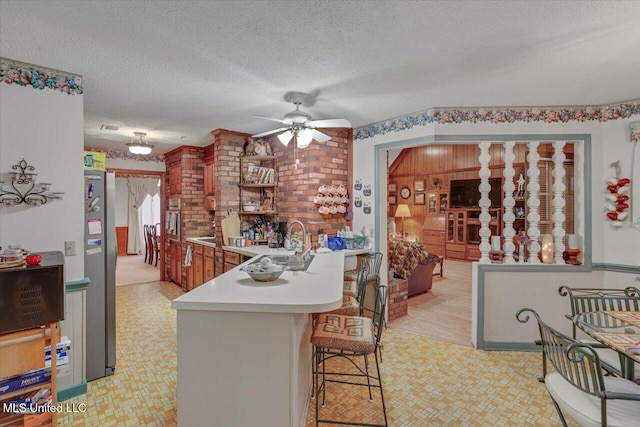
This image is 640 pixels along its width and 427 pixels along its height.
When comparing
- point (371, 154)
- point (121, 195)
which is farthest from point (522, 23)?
point (121, 195)

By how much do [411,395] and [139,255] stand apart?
915 centimetres

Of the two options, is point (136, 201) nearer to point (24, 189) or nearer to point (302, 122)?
point (24, 189)

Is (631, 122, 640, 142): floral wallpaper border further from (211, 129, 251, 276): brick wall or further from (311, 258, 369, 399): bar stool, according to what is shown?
(211, 129, 251, 276): brick wall

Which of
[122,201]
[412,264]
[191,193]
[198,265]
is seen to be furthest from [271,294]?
[122,201]

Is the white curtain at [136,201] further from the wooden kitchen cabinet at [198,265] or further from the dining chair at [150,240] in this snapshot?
the wooden kitchen cabinet at [198,265]

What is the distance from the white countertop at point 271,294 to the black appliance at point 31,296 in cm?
82

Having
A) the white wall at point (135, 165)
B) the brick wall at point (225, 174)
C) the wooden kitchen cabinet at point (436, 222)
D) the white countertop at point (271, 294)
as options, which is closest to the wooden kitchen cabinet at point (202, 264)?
the brick wall at point (225, 174)

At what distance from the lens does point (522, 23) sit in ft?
5.96

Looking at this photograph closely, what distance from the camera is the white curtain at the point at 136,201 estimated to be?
9.15 meters

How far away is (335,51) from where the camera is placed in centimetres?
213

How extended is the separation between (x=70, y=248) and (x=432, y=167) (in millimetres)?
7704

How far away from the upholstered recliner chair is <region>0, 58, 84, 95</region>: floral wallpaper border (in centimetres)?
397

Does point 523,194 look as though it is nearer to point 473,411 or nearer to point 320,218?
point 320,218

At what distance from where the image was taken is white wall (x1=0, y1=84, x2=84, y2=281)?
223 centimetres
